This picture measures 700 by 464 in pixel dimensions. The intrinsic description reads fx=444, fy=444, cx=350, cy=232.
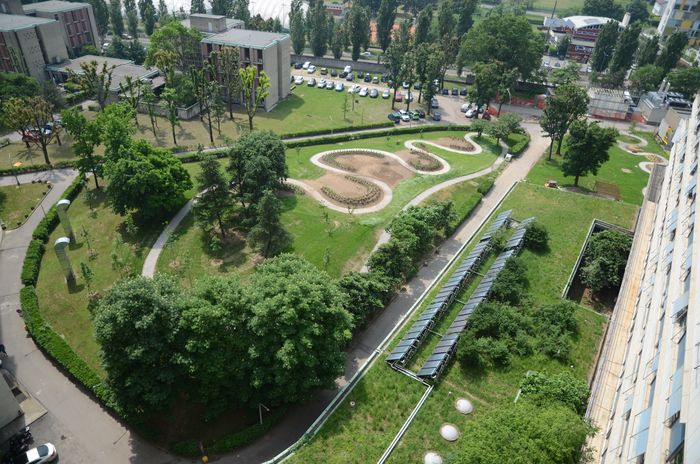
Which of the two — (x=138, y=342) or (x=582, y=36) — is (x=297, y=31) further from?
(x=138, y=342)

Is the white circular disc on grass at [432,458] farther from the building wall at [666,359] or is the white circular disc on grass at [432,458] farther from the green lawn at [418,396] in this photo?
the building wall at [666,359]

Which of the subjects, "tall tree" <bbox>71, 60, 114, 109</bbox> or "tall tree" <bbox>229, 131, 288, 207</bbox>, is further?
"tall tree" <bbox>71, 60, 114, 109</bbox>

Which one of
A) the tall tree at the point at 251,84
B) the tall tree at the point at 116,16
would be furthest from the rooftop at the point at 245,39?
the tall tree at the point at 116,16

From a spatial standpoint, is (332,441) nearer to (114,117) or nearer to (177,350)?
(177,350)

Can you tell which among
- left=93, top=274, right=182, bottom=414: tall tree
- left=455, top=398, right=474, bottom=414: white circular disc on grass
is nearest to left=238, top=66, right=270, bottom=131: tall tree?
left=93, top=274, right=182, bottom=414: tall tree

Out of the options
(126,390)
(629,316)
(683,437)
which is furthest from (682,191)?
(126,390)

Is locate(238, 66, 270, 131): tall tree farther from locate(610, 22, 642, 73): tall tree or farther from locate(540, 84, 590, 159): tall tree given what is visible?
locate(610, 22, 642, 73): tall tree
